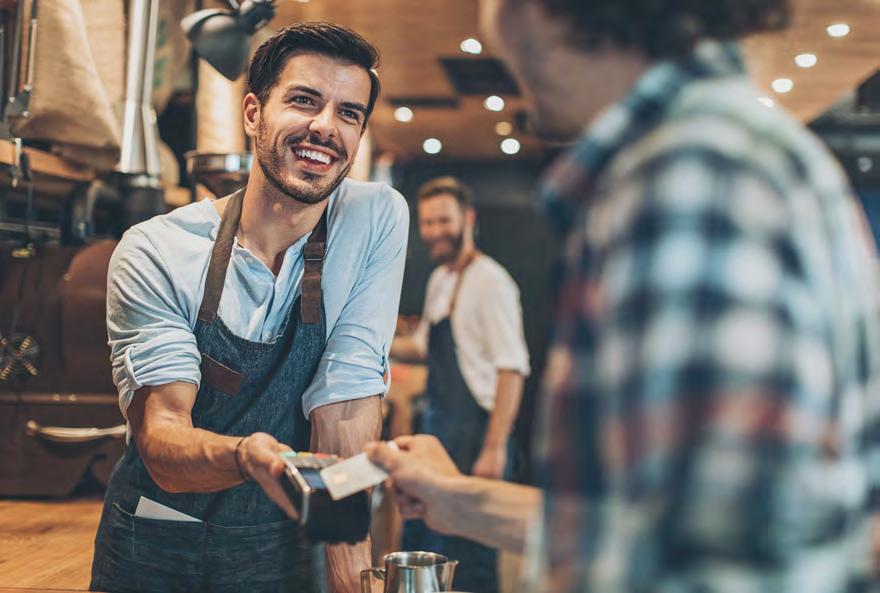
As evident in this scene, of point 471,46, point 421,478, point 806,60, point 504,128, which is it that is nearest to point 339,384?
point 421,478

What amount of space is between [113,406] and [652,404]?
275 cm

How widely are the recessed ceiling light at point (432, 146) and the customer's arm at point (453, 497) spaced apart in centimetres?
849

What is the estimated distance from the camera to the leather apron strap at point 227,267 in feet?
5.94

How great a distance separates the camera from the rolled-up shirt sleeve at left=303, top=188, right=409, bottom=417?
5.96ft

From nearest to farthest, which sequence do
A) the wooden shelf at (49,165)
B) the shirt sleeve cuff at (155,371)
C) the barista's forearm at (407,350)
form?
the shirt sleeve cuff at (155,371), the wooden shelf at (49,165), the barista's forearm at (407,350)

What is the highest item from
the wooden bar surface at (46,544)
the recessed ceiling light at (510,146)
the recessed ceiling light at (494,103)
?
the recessed ceiling light at (510,146)

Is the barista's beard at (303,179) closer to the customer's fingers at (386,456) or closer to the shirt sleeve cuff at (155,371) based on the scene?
the shirt sleeve cuff at (155,371)

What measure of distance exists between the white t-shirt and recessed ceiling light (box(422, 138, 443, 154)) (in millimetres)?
5412

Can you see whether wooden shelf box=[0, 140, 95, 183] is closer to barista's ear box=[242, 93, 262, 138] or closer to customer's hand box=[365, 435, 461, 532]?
barista's ear box=[242, 93, 262, 138]

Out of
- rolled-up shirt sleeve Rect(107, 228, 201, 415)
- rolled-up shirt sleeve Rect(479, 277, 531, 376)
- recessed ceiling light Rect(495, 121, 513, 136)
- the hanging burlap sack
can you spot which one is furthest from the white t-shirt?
recessed ceiling light Rect(495, 121, 513, 136)

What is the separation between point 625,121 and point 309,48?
1233mm

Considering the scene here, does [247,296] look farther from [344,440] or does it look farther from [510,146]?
[510,146]

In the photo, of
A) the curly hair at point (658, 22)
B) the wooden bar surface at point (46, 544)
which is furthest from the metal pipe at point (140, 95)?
the curly hair at point (658, 22)

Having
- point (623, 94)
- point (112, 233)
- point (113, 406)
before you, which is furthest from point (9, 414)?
point (623, 94)
